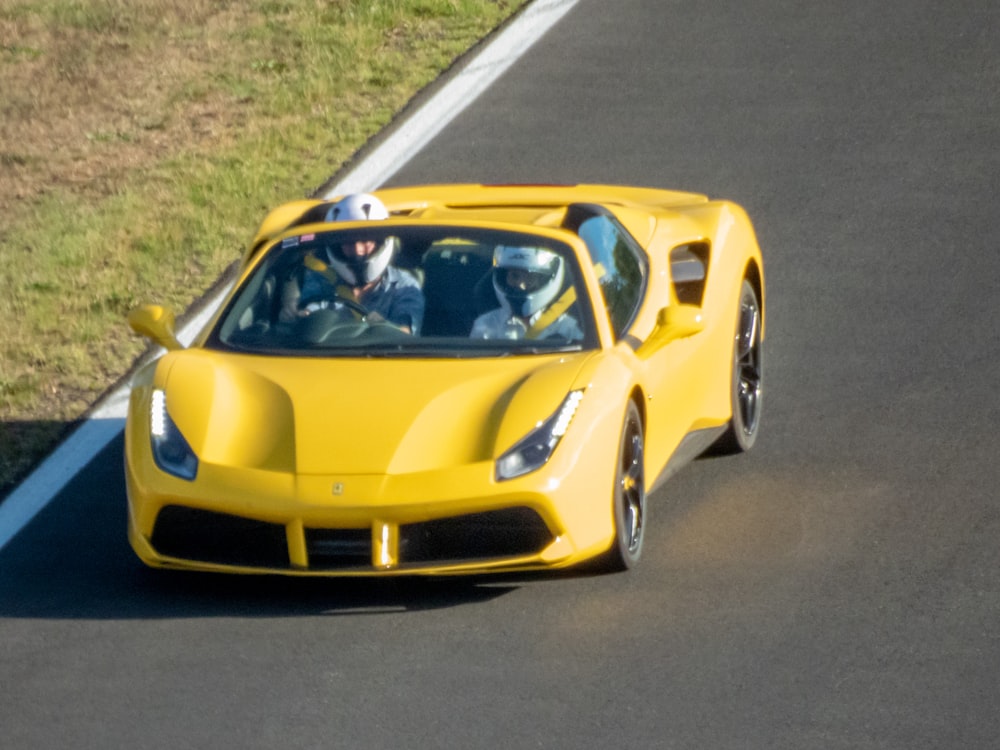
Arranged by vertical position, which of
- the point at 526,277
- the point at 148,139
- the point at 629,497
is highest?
the point at 526,277

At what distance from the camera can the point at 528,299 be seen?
323 inches

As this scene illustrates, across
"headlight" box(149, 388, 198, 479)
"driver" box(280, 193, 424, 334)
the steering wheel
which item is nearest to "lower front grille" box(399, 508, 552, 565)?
"headlight" box(149, 388, 198, 479)

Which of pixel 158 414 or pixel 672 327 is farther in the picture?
pixel 672 327

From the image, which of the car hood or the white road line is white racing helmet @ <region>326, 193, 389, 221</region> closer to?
the car hood

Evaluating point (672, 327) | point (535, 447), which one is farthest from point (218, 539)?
point (672, 327)

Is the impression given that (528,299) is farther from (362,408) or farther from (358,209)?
(358,209)

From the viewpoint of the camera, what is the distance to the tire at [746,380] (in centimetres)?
916

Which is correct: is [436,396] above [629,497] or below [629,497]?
above

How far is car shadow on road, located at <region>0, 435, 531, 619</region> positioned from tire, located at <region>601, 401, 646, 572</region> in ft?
1.28

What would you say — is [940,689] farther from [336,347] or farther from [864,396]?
[864,396]

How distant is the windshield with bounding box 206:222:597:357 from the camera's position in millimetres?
8070

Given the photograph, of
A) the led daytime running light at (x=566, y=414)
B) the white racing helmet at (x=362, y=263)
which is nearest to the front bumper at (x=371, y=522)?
the led daytime running light at (x=566, y=414)

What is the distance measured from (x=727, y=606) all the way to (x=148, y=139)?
8193 mm

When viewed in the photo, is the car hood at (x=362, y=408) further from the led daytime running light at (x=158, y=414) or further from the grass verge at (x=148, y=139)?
the grass verge at (x=148, y=139)
